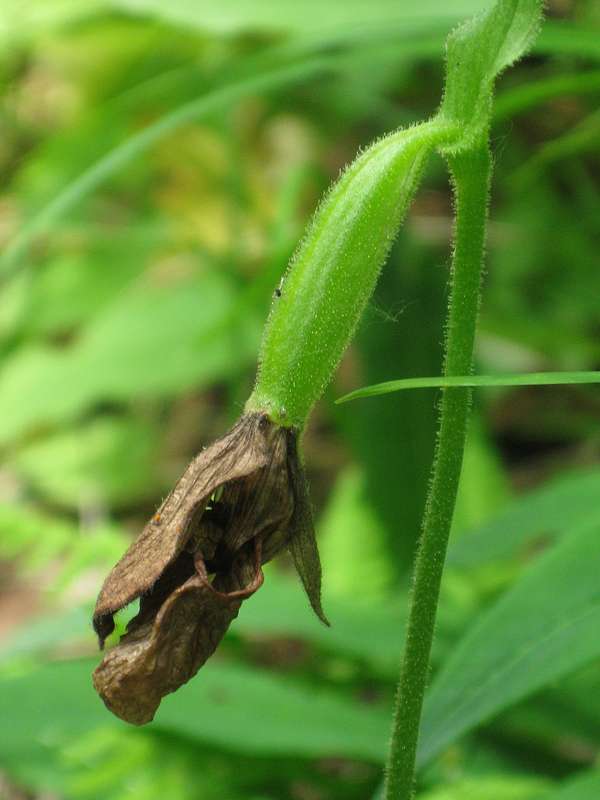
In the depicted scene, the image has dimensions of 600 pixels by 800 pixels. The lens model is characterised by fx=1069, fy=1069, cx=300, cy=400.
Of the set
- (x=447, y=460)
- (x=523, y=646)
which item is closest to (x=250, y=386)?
(x=523, y=646)

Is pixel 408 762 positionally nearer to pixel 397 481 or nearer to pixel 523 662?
pixel 523 662

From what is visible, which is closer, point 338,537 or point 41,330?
point 338,537

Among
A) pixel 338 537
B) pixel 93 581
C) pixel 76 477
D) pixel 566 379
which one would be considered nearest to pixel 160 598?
pixel 566 379

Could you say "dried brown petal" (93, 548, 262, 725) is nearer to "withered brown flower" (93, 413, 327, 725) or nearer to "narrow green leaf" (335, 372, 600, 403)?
"withered brown flower" (93, 413, 327, 725)

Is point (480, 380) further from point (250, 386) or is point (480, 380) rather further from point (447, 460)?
point (250, 386)

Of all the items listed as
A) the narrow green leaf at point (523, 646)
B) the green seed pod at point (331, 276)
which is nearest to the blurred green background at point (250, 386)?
the narrow green leaf at point (523, 646)

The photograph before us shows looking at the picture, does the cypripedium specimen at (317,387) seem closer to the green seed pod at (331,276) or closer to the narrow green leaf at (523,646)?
the green seed pod at (331,276)
